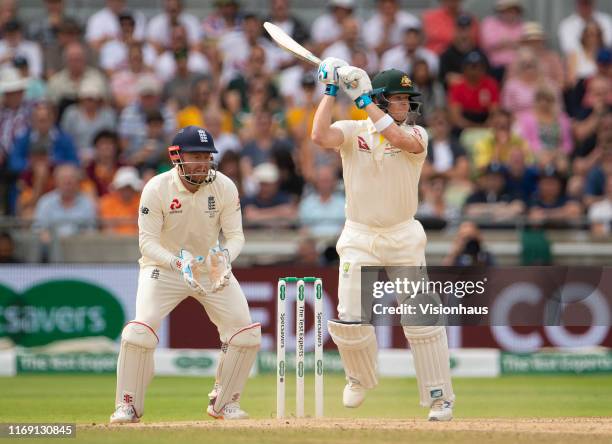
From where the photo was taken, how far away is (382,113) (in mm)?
8469

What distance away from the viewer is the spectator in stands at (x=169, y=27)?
16.3 m

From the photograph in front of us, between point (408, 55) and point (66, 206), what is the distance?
4.34 meters

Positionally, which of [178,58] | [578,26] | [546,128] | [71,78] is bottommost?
[546,128]

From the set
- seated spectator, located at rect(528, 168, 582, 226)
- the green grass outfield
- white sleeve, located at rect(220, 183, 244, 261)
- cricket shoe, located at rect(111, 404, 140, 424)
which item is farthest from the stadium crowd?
cricket shoe, located at rect(111, 404, 140, 424)

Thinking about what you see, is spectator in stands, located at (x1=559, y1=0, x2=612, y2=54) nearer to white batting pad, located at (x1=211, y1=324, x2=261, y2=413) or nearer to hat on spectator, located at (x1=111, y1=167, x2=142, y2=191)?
hat on spectator, located at (x1=111, y1=167, x2=142, y2=191)

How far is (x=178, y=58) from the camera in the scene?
1584cm

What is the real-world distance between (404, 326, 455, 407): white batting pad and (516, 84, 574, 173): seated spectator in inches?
269

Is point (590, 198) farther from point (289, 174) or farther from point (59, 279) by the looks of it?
Answer: point (59, 279)

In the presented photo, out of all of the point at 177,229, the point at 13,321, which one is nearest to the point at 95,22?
the point at 13,321

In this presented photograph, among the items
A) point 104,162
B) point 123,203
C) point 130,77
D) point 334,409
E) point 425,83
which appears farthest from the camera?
point 130,77

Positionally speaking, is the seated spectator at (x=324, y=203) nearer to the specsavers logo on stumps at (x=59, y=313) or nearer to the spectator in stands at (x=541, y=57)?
the specsavers logo on stumps at (x=59, y=313)

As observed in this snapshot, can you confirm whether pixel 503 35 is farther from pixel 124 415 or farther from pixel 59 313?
pixel 124 415

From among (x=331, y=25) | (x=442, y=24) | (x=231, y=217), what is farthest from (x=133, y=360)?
(x=442, y=24)

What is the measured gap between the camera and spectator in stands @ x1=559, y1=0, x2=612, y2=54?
16391 mm
